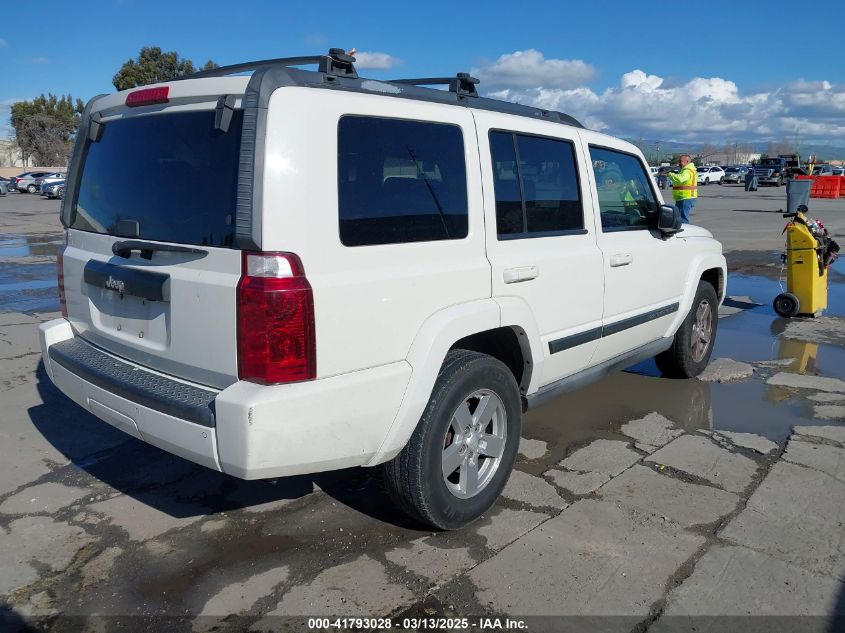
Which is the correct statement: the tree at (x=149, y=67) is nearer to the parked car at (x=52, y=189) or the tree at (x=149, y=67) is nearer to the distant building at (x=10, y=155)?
the parked car at (x=52, y=189)

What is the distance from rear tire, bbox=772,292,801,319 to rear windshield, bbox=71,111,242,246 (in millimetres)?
7448

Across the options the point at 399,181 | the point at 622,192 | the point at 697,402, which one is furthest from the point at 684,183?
the point at 399,181

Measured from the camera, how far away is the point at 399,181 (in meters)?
3.03

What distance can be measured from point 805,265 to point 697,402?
144 inches

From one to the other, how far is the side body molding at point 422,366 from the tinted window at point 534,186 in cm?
63

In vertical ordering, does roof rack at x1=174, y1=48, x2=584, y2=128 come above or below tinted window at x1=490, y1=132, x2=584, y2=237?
above

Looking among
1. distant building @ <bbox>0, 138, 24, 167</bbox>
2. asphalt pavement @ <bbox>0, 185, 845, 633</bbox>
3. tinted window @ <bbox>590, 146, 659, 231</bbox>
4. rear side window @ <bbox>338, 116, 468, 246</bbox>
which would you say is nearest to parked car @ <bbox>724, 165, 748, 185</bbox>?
asphalt pavement @ <bbox>0, 185, 845, 633</bbox>

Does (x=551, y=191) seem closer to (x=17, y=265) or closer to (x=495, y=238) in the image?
(x=495, y=238)

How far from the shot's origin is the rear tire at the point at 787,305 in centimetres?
810

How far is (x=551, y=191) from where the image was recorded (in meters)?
3.94

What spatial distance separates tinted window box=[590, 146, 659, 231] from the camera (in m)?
4.41

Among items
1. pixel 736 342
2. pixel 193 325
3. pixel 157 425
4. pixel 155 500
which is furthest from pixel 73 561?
pixel 736 342

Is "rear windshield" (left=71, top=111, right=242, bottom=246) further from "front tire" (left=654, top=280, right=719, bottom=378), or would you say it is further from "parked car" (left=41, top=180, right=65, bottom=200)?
"parked car" (left=41, top=180, right=65, bottom=200)

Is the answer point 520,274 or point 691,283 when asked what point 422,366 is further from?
point 691,283
